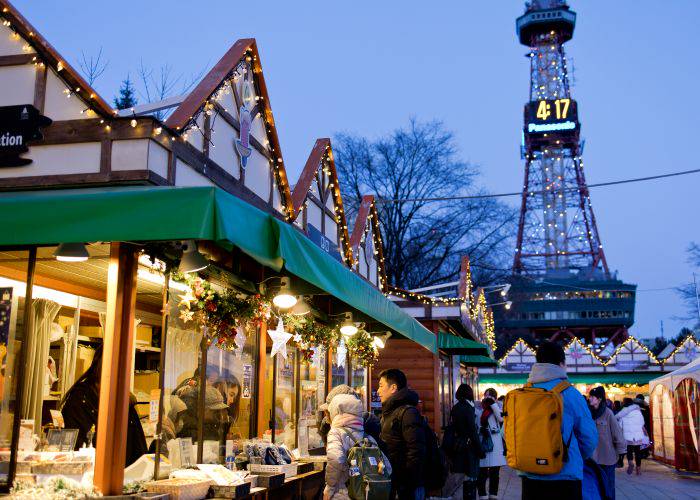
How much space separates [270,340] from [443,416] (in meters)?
10.8

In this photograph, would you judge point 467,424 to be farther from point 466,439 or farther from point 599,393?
point 599,393

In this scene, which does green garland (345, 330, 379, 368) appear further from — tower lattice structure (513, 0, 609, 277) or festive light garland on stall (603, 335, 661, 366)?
tower lattice structure (513, 0, 609, 277)

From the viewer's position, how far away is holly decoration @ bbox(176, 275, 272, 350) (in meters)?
6.32

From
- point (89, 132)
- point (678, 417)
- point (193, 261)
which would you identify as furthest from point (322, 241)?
point (678, 417)

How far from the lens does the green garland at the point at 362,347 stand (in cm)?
1144

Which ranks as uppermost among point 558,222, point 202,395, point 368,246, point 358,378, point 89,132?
point 558,222

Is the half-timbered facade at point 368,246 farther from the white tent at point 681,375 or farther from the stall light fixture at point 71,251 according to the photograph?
the stall light fixture at point 71,251

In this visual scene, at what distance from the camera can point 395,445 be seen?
680 cm

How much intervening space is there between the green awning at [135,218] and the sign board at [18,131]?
2.03 m

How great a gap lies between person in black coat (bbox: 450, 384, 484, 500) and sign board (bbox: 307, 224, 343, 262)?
2641mm

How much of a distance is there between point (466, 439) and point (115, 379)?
6.53 m

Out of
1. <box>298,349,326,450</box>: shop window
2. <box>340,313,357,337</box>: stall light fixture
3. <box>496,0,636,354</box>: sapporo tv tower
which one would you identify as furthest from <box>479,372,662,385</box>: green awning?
<box>496,0,636,354</box>: sapporo tv tower

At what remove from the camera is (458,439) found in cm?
1090

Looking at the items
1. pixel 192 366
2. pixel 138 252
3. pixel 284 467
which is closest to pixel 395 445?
pixel 284 467
